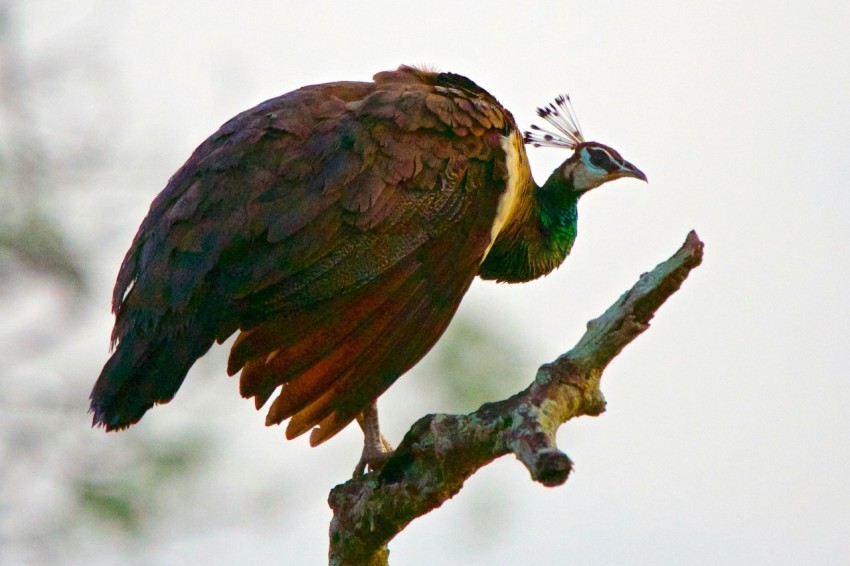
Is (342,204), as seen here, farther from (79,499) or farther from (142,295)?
(79,499)

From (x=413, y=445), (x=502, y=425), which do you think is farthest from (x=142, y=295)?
(x=502, y=425)

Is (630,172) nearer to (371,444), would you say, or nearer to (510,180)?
(510,180)

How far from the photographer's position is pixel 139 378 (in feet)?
15.7

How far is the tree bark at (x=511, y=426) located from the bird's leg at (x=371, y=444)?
464 millimetres

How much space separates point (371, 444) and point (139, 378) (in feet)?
3.12

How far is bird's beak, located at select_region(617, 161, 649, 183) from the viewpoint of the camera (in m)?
6.25

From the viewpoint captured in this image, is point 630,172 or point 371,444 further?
point 630,172

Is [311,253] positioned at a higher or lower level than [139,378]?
higher

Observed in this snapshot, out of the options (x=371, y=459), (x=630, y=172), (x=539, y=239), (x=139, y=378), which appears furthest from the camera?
(x=630, y=172)

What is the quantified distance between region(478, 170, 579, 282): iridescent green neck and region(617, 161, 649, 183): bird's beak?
8.5 inches

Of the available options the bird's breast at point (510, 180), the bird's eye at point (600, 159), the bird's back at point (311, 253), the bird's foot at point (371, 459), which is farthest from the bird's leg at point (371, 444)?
the bird's eye at point (600, 159)

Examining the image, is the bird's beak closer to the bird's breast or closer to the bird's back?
the bird's breast

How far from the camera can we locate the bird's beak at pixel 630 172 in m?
6.25

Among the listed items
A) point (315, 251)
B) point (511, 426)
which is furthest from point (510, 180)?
point (511, 426)
